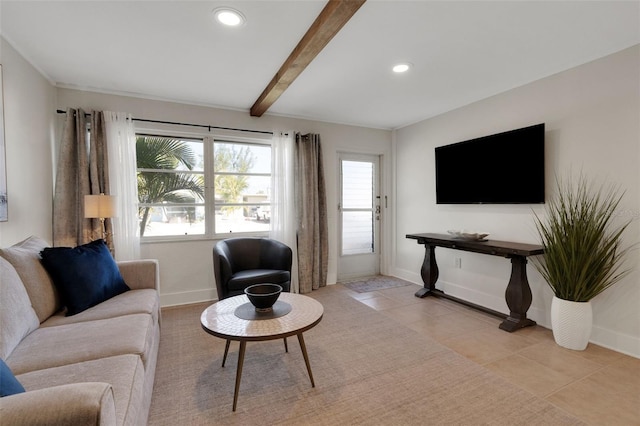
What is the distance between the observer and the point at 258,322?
1757 mm

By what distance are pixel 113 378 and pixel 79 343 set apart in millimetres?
437

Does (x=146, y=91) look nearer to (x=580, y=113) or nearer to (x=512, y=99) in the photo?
(x=512, y=99)

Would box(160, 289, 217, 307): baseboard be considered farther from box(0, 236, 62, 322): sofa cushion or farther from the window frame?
box(0, 236, 62, 322): sofa cushion

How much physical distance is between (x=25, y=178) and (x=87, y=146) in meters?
0.80

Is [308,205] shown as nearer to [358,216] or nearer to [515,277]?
[358,216]

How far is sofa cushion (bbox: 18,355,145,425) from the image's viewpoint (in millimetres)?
1090

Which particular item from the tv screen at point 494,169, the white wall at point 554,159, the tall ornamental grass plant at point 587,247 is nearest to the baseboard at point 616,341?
the white wall at point 554,159

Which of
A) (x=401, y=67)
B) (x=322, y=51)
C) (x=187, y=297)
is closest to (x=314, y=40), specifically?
(x=322, y=51)

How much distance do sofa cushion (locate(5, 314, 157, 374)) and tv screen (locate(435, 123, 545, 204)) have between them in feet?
11.0

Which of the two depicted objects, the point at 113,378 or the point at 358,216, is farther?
the point at 358,216

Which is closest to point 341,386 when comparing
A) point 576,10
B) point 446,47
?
point 446,47

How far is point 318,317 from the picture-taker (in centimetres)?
182

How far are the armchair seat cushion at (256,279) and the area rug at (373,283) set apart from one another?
1340 mm

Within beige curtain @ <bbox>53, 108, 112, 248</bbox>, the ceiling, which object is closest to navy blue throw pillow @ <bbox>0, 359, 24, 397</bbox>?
the ceiling
